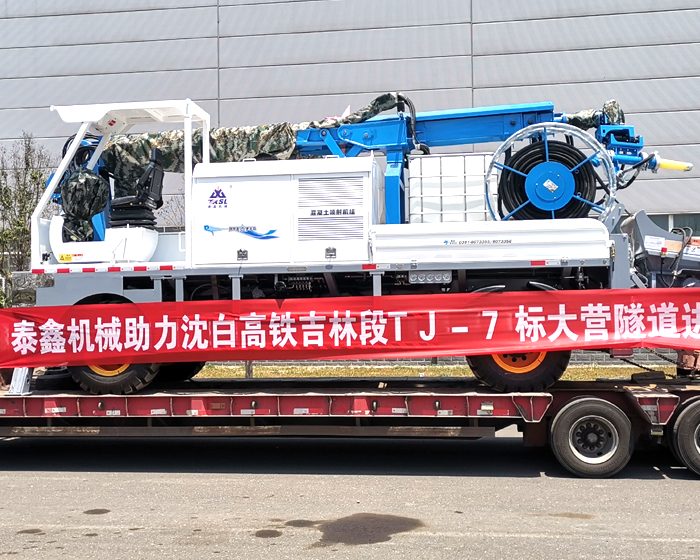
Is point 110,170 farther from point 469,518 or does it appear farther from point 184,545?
point 469,518

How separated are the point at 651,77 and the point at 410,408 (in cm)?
1307

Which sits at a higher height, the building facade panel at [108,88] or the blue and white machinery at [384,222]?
the building facade panel at [108,88]

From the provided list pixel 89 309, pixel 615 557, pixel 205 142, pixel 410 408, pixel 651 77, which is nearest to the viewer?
pixel 615 557

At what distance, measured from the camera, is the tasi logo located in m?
8.41

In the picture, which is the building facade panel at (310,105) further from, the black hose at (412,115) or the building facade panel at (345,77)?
the black hose at (412,115)

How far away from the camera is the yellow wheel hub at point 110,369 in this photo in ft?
28.8

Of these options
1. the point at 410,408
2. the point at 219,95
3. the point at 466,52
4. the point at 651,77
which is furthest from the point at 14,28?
the point at 410,408

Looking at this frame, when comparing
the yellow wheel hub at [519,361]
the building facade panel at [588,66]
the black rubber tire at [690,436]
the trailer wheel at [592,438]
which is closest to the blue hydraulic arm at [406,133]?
the yellow wheel hub at [519,361]

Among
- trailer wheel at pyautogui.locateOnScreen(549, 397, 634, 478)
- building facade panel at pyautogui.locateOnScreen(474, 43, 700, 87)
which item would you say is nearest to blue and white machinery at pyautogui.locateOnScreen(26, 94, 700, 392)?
trailer wheel at pyautogui.locateOnScreen(549, 397, 634, 478)

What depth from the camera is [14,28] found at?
19766 millimetres

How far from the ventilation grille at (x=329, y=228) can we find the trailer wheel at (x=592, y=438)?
2803 mm

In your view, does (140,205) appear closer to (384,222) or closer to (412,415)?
(384,222)

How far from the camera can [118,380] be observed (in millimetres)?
8734

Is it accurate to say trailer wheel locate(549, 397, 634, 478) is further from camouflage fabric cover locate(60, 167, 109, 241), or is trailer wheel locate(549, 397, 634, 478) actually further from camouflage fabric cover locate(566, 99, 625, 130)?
camouflage fabric cover locate(60, 167, 109, 241)
